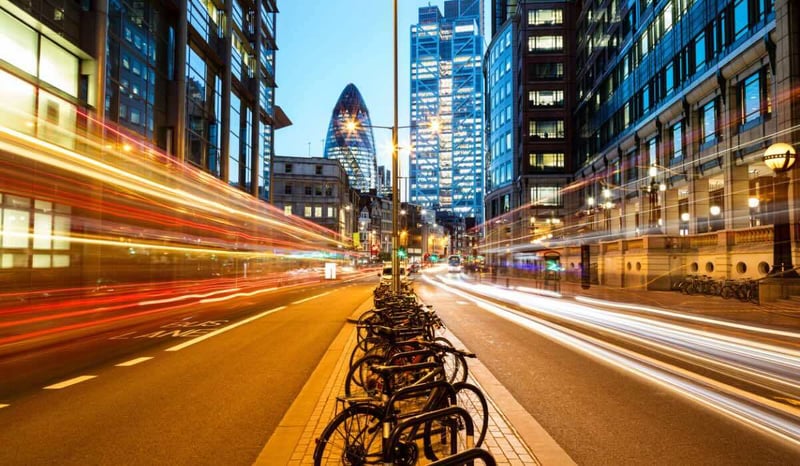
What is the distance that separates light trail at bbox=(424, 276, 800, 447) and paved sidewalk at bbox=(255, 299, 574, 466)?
288 centimetres

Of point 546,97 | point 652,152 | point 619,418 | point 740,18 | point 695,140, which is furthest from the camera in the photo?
point 546,97

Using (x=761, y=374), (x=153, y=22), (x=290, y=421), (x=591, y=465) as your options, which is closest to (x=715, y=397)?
(x=761, y=374)

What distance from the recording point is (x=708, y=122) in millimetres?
36844

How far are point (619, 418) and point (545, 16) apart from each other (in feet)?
291

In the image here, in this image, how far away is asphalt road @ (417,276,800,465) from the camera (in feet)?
18.2

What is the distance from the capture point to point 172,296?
28688 mm

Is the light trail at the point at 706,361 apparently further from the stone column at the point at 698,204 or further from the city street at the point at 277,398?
the stone column at the point at 698,204

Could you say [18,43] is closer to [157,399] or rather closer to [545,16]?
[157,399]

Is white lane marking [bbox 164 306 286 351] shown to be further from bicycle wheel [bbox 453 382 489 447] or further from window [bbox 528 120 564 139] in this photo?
window [bbox 528 120 564 139]

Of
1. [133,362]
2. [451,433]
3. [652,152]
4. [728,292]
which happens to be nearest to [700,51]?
[652,152]

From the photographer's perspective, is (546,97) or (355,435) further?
(546,97)

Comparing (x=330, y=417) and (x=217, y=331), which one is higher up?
(x=330, y=417)

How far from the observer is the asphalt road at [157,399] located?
5.76 m

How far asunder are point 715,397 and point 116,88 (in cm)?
2958
